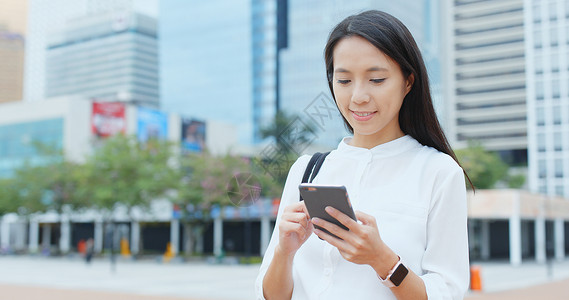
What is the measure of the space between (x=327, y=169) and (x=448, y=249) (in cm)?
44

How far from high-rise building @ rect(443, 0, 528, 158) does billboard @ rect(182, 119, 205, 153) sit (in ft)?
114

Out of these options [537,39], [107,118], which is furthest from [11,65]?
[537,39]

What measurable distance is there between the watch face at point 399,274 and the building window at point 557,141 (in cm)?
6531

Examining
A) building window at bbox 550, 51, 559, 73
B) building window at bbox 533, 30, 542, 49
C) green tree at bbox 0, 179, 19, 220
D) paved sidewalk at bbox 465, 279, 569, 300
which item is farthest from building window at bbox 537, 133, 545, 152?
green tree at bbox 0, 179, 19, 220

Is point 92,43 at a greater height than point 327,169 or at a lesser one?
greater

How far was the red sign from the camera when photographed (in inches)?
1980

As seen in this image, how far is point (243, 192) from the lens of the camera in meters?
2.52

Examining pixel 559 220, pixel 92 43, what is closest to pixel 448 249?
pixel 559 220

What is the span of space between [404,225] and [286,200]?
433mm

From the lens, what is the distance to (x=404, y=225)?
5.09ft

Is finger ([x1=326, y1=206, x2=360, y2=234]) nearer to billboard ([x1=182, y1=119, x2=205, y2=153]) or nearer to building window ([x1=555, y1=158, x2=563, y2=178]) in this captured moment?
billboard ([x1=182, y1=119, x2=205, y2=153])

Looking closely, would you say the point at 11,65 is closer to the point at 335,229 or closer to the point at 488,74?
the point at 488,74

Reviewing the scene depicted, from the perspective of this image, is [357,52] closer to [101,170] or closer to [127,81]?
[101,170]

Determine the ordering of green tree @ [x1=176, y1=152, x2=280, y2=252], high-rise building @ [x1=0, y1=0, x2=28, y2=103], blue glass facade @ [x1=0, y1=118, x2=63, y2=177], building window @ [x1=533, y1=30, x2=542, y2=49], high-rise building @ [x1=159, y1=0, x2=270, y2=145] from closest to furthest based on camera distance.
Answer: green tree @ [x1=176, y1=152, x2=280, y2=252] → blue glass facade @ [x1=0, y1=118, x2=63, y2=177] → building window @ [x1=533, y1=30, x2=542, y2=49] → high-rise building @ [x1=159, y1=0, x2=270, y2=145] → high-rise building @ [x1=0, y1=0, x2=28, y2=103]
